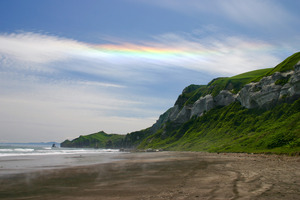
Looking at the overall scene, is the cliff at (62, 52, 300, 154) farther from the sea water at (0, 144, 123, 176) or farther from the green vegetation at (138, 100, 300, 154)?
the sea water at (0, 144, 123, 176)

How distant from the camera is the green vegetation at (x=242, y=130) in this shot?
5894 centimetres

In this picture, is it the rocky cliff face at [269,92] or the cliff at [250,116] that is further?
the rocky cliff face at [269,92]

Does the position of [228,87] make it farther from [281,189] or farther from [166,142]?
[281,189]

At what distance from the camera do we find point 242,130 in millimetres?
102750

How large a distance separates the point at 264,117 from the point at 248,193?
95.1 m

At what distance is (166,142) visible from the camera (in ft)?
547

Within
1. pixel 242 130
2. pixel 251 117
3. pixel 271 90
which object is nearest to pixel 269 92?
pixel 271 90

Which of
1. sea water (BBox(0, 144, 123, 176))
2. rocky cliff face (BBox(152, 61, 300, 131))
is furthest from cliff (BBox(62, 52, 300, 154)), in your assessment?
sea water (BBox(0, 144, 123, 176))

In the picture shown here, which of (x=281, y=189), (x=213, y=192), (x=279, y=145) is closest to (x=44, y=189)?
(x=213, y=192)

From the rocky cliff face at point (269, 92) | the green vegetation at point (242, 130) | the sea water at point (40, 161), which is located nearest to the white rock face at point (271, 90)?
the rocky cliff face at point (269, 92)

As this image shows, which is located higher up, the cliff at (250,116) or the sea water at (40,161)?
the cliff at (250,116)

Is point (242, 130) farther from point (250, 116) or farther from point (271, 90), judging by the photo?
point (271, 90)

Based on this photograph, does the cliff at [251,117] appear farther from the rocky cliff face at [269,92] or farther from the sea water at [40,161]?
the sea water at [40,161]

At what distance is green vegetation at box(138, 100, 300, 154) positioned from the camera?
5894cm
